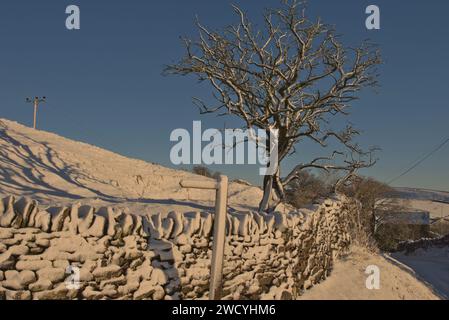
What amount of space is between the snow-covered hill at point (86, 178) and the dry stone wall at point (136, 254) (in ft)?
18.2

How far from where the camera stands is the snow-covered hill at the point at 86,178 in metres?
13.9

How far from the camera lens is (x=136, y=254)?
18.8ft

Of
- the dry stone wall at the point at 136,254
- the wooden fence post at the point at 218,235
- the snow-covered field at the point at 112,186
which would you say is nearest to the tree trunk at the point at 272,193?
the snow-covered field at the point at 112,186

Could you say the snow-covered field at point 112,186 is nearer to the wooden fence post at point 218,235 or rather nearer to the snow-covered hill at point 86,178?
the snow-covered hill at point 86,178

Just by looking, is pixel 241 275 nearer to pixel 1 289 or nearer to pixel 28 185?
pixel 1 289

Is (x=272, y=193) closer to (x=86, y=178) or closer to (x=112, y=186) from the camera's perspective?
(x=112, y=186)

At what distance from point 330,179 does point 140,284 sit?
24309 millimetres

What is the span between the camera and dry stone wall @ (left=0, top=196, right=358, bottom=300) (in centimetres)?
479

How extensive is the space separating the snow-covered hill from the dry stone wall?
553 centimetres

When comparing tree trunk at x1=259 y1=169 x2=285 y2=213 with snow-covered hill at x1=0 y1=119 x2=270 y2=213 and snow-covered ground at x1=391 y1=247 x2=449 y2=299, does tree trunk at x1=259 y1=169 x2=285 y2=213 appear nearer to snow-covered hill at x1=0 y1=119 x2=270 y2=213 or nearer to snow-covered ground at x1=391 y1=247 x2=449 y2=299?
snow-covered hill at x1=0 y1=119 x2=270 y2=213

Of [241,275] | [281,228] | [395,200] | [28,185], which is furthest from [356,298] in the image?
[395,200]

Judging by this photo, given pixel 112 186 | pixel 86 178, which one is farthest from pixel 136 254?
Answer: pixel 86 178

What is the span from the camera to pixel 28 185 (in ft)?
46.8

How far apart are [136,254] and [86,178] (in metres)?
12.5
